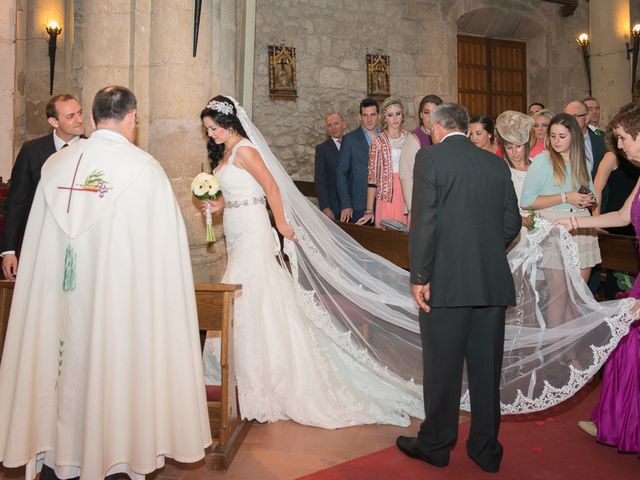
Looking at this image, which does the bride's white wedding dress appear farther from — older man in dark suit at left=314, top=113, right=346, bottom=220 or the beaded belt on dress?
older man in dark suit at left=314, top=113, right=346, bottom=220

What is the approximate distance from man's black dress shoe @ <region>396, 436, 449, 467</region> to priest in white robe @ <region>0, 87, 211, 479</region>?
45.3 inches

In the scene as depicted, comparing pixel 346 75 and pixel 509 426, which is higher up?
pixel 346 75

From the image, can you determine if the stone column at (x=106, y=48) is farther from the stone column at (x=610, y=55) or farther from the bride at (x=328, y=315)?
the stone column at (x=610, y=55)

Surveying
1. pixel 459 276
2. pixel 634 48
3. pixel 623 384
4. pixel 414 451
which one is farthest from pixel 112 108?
pixel 634 48

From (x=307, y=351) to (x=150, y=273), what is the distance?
1.57m

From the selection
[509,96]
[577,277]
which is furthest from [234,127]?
[509,96]

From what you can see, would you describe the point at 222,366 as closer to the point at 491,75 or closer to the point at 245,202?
the point at 245,202

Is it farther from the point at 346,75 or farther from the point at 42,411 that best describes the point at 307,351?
the point at 346,75

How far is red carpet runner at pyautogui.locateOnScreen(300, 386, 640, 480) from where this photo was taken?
3498 mm

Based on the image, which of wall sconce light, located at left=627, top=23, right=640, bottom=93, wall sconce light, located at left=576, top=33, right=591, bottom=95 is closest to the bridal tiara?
wall sconce light, located at left=627, top=23, right=640, bottom=93

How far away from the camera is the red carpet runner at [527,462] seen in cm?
350

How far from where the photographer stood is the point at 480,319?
3.54m

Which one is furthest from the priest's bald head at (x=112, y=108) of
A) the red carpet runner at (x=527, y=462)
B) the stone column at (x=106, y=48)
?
the stone column at (x=106, y=48)

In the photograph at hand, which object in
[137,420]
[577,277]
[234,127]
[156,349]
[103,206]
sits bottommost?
[137,420]
